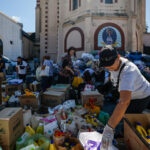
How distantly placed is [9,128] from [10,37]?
621 inches

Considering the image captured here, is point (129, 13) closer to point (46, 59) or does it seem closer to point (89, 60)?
point (89, 60)

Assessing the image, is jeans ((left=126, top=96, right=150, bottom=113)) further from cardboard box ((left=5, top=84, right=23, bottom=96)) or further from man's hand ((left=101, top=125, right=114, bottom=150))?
cardboard box ((left=5, top=84, right=23, bottom=96))

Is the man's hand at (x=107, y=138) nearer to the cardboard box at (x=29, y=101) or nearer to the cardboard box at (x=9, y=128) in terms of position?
the cardboard box at (x=9, y=128)

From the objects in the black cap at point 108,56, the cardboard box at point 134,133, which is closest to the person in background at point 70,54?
the black cap at point 108,56

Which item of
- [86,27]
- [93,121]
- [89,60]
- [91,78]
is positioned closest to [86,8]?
[86,27]

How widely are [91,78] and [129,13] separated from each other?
8.74m

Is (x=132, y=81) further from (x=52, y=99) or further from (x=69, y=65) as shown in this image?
(x=69, y=65)

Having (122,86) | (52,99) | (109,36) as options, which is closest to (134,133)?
(122,86)

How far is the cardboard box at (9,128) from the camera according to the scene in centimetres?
223

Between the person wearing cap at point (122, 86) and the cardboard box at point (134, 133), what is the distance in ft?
0.64

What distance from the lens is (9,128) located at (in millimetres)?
2248

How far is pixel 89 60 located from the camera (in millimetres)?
9648

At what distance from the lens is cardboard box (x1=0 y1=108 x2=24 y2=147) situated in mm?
2232

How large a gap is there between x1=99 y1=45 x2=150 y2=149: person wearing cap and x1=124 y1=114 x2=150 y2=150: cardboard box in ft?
0.64
